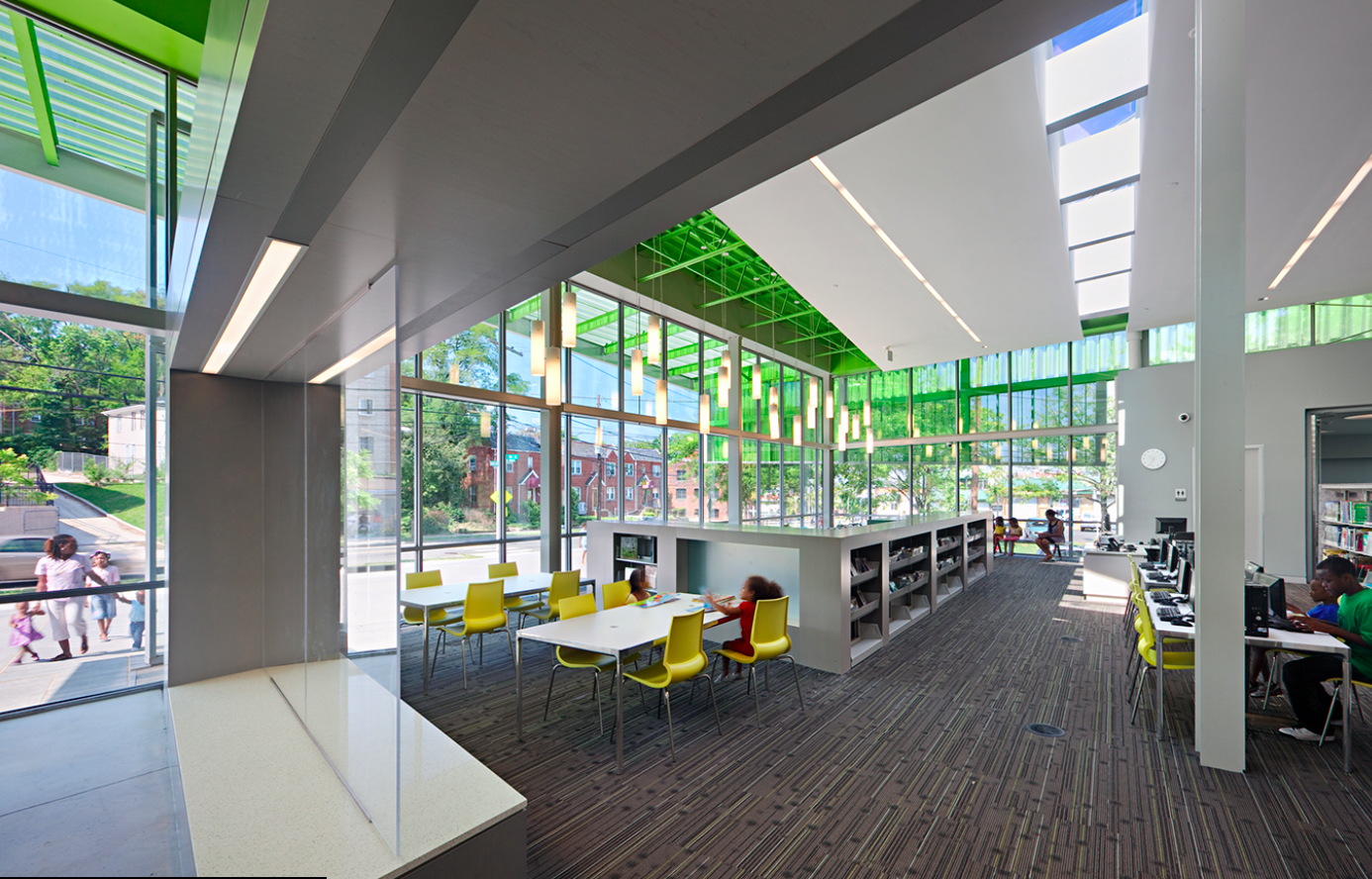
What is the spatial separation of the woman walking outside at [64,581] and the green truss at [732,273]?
23.5 feet

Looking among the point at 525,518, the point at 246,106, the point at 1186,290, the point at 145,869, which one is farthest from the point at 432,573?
the point at 1186,290

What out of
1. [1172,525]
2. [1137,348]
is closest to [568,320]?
[1172,525]

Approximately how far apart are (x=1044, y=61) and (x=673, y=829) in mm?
6430

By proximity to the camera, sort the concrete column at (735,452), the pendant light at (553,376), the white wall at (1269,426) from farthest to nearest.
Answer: the concrete column at (735,452)
the white wall at (1269,426)
the pendant light at (553,376)

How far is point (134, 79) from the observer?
15.5ft

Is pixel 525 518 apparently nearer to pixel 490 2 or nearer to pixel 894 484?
pixel 490 2

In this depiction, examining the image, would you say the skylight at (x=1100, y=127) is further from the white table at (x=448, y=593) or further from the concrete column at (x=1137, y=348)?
the white table at (x=448, y=593)

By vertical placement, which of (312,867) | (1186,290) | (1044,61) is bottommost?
(312,867)

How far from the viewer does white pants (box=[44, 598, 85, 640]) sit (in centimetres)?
450

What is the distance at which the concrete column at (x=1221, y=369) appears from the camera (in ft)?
11.9

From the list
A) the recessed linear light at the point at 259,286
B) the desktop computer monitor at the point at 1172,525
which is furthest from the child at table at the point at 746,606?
the desktop computer monitor at the point at 1172,525

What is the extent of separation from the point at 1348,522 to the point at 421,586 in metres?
12.6

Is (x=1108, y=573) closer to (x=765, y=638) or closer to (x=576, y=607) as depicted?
(x=765, y=638)

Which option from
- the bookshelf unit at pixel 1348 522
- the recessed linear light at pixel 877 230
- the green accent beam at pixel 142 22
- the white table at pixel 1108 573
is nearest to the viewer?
the green accent beam at pixel 142 22
